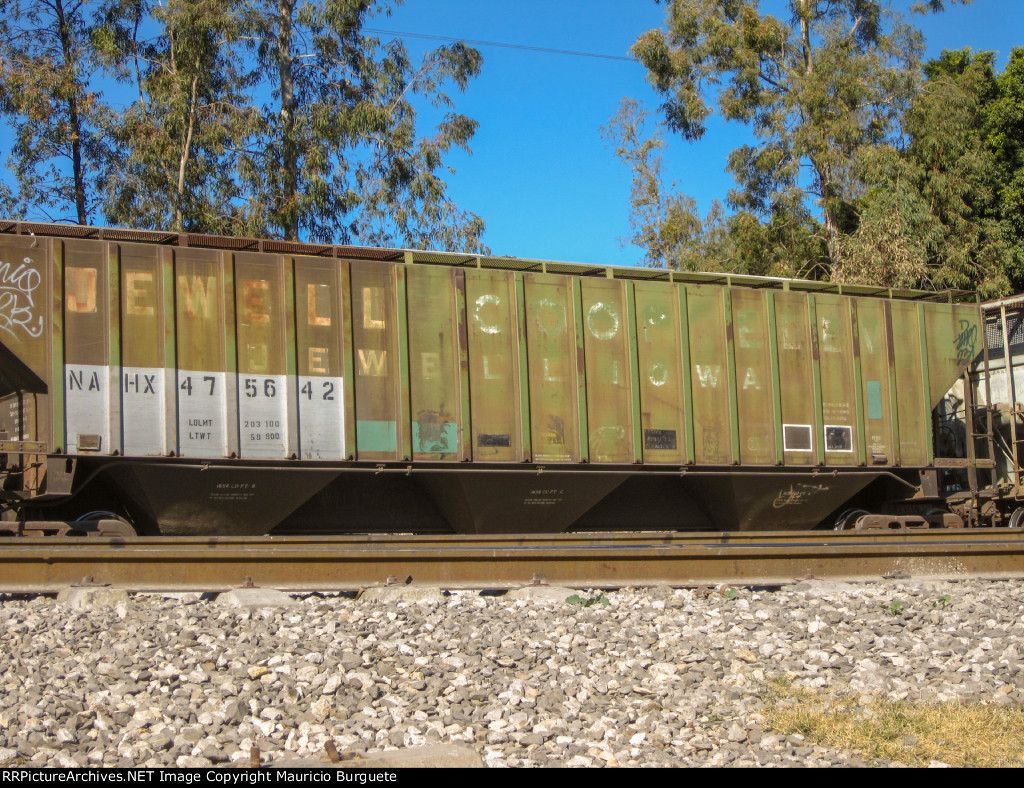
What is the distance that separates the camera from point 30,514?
9992 mm

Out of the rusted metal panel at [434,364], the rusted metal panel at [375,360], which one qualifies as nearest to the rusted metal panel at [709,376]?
the rusted metal panel at [434,364]

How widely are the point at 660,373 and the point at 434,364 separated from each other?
10.4 feet

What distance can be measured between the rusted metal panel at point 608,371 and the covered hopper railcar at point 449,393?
0.10 feet

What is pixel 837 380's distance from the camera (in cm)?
1358

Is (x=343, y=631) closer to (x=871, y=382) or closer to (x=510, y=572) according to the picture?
(x=510, y=572)

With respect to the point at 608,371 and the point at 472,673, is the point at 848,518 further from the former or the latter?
the point at 472,673

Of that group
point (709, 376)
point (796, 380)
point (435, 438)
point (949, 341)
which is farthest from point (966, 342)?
point (435, 438)

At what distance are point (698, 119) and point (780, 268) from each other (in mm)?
6175

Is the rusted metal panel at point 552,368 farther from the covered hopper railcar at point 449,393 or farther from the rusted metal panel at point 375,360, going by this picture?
the rusted metal panel at point 375,360

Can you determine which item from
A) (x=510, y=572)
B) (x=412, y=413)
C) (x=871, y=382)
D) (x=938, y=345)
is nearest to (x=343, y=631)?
(x=510, y=572)

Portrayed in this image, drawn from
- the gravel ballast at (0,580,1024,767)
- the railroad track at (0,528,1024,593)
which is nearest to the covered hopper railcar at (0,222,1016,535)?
the railroad track at (0,528,1024,593)

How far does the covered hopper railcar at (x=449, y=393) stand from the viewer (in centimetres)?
999

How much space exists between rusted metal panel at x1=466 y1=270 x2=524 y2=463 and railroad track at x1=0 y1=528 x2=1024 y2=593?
2138 millimetres

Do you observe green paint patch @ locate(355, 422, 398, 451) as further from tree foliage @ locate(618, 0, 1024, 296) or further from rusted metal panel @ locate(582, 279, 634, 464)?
tree foliage @ locate(618, 0, 1024, 296)
